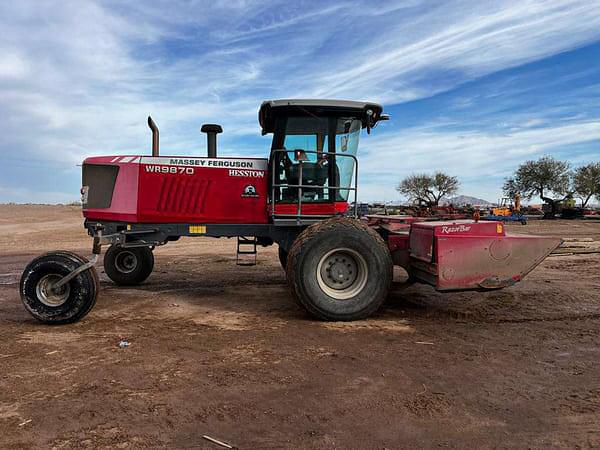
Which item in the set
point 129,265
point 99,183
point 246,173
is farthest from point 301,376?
point 129,265

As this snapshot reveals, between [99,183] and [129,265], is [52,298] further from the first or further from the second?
[129,265]

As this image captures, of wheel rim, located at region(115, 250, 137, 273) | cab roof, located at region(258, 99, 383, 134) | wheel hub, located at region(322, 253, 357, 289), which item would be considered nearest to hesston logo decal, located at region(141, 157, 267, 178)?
cab roof, located at region(258, 99, 383, 134)

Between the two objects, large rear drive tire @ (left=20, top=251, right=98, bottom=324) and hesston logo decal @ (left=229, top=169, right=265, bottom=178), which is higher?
hesston logo decal @ (left=229, top=169, right=265, bottom=178)

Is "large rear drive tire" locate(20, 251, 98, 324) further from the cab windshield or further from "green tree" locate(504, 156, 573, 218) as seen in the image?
"green tree" locate(504, 156, 573, 218)

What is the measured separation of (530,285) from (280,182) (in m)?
4.73

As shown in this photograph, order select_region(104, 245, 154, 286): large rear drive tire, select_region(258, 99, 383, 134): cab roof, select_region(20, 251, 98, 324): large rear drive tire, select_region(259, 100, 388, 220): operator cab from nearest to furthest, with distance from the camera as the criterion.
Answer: select_region(20, 251, 98, 324): large rear drive tire < select_region(258, 99, 383, 134): cab roof < select_region(259, 100, 388, 220): operator cab < select_region(104, 245, 154, 286): large rear drive tire

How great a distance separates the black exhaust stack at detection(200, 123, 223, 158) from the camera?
22.8ft

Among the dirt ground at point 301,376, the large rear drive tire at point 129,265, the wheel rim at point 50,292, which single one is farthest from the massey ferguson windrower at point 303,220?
the large rear drive tire at point 129,265

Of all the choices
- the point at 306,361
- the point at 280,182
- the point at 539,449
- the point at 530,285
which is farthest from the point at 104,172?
the point at 530,285

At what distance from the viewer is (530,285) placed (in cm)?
791

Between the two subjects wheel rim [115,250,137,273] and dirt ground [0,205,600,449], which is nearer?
dirt ground [0,205,600,449]

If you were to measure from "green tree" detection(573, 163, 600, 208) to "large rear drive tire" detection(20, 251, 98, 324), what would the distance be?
58.9m

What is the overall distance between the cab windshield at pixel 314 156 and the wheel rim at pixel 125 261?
3.20m

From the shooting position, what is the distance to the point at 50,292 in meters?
5.46
